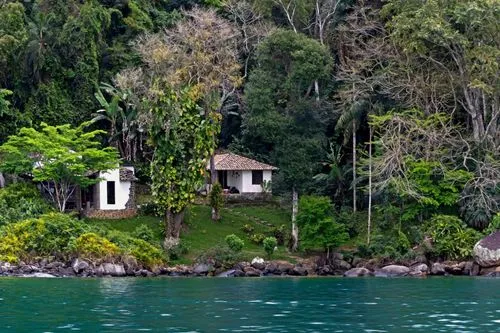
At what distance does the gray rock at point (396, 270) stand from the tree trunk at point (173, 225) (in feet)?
40.7

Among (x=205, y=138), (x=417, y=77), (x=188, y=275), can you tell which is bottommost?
(x=188, y=275)

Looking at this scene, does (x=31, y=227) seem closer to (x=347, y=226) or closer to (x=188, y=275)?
(x=188, y=275)

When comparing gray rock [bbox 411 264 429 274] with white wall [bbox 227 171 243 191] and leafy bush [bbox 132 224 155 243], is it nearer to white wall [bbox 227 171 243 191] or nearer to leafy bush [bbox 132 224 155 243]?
leafy bush [bbox 132 224 155 243]

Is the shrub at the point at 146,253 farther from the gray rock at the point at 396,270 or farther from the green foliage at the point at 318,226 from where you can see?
the gray rock at the point at 396,270

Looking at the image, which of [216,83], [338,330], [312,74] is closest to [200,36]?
[216,83]

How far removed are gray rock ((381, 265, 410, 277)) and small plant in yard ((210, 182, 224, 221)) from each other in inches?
512

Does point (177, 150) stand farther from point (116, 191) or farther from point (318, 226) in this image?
point (318, 226)

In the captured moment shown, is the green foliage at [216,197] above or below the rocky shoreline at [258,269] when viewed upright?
above

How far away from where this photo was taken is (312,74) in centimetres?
6262

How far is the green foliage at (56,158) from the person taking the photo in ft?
192

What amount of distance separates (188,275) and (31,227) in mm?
9115

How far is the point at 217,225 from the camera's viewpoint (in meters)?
62.1

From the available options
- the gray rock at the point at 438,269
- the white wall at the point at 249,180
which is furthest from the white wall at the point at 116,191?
the gray rock at the point at 438,269

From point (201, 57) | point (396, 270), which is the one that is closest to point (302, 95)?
point (201, 57)
